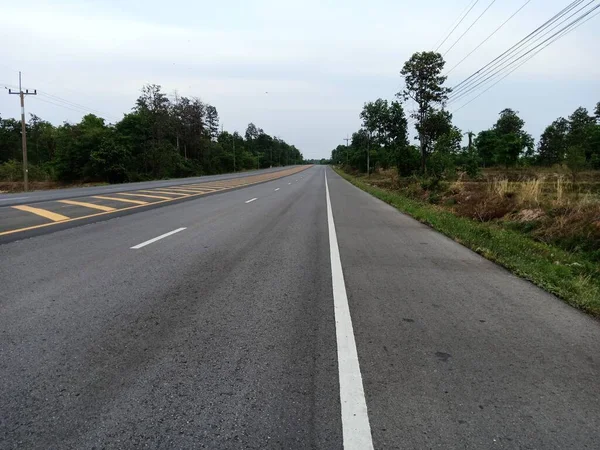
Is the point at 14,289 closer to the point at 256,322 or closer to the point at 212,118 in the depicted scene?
the point at 256,322

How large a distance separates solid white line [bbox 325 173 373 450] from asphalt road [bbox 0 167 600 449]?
14mm

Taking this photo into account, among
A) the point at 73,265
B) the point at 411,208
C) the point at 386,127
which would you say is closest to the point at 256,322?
the point at 73,265

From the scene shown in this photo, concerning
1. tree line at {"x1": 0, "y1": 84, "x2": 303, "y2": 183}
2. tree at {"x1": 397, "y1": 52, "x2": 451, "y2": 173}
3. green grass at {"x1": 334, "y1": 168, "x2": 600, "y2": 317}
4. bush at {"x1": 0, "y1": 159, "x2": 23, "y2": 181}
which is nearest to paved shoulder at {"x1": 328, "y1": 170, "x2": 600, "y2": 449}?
green grass at {"x1": 334, "y1": 168, "x2": 600, "y2": 317}

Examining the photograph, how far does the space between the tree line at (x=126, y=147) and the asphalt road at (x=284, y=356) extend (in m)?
45.9

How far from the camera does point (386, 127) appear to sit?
194ft

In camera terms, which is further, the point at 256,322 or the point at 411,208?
the point at 411,208

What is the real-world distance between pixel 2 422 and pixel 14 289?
3.08 meters

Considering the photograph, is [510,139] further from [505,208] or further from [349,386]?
[349,386]

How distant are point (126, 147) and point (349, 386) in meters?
52.8

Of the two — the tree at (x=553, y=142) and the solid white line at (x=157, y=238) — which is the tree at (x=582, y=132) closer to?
the tree at (x=553, y=142)

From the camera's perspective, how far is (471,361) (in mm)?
3445

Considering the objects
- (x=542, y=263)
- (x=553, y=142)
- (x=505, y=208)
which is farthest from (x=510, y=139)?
(x=542, y=263)

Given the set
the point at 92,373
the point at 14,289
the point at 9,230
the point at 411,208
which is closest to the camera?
the point at 92,373

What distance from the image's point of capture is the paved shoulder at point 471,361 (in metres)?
2.55
